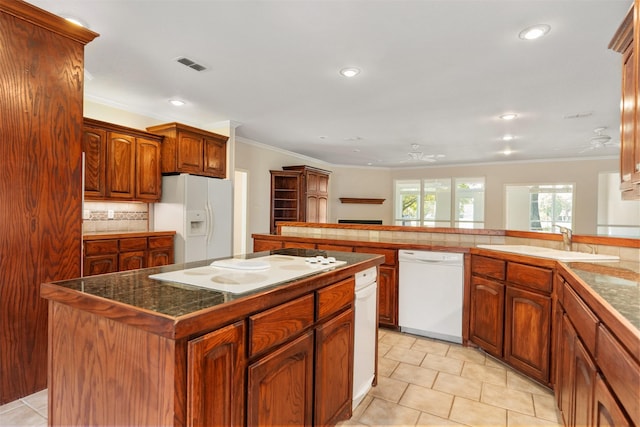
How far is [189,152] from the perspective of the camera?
4383 mm

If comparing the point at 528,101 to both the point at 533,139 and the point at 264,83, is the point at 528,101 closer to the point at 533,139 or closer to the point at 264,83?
the point at 533,139

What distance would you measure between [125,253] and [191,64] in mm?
2163

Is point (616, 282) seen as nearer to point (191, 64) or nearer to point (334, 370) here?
point (334, 370)

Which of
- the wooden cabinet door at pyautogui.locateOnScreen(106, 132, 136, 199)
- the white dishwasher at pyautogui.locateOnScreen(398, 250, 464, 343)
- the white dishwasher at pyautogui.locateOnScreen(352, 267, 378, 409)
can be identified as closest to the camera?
the white dishwasher at pyautogui.locateOnScreen(352, 267, 378, 409)

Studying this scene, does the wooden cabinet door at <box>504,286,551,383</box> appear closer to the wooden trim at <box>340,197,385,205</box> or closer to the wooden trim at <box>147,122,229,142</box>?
A: the wooden trim at <box>147,122,229,142</box>

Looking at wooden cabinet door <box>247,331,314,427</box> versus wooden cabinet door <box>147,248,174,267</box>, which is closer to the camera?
wooden cabinet door <box>247,331,314,427</box>

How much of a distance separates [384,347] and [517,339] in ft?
3.43

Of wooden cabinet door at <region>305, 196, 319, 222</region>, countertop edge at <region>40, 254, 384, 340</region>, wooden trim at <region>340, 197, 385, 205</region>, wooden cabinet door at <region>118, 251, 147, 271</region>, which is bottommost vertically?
wooden cabinet door at <region>118, 251, 147, 271</region>

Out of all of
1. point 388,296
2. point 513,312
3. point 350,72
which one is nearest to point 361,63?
point 350,72

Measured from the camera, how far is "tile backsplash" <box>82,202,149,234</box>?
395 centimetres

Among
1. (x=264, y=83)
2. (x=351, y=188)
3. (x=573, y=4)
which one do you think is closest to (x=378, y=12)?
(x=573, y=4)

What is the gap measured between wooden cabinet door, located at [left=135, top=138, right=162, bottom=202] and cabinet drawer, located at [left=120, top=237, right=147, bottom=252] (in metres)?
0.58

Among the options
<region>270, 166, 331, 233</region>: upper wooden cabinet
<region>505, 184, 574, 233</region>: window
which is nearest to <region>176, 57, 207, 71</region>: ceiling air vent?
<region>270, 166, 331, 233</region>: upper wooden cabinet

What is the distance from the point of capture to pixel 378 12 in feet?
7.01
